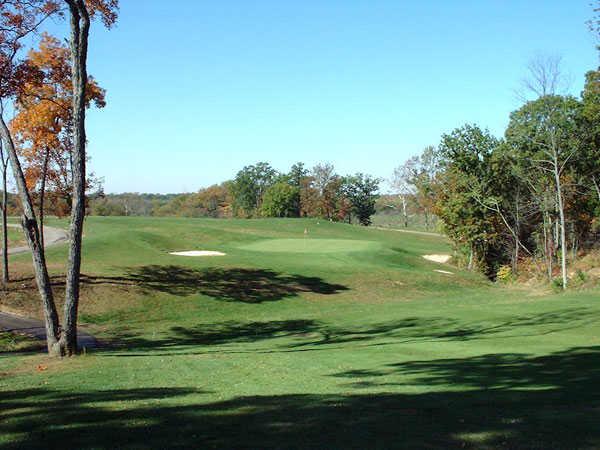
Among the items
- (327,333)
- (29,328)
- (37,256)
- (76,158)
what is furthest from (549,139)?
(37,256)

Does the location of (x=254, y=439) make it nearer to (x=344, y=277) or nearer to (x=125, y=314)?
(x=125, y=314)

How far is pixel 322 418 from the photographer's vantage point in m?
7.68

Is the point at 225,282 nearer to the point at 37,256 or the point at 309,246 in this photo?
the point at 37,256

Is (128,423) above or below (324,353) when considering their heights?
above

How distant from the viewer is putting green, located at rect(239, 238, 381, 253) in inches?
1976

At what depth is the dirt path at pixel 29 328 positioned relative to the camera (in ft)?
66.5

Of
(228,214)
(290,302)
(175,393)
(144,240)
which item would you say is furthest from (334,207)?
(175,393)

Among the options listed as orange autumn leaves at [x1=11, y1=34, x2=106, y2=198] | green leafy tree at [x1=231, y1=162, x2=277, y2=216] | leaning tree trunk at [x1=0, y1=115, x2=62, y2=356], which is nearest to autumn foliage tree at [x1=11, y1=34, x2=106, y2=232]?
orange autumn leaves at [x1=11, y1=34, x2=106, y2=198]

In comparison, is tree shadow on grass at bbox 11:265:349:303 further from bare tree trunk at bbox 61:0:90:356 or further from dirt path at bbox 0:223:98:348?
bare tree trunk at bbox 61:0:90:356

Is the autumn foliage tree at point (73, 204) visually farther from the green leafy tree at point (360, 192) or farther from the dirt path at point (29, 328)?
the green leafy tree at point (360, 192)

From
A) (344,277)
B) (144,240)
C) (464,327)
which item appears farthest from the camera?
(144,240)

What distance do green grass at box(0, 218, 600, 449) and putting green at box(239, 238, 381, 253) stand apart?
11.2 meters

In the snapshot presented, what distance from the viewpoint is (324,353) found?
16.9m

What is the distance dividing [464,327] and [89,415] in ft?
53.9
